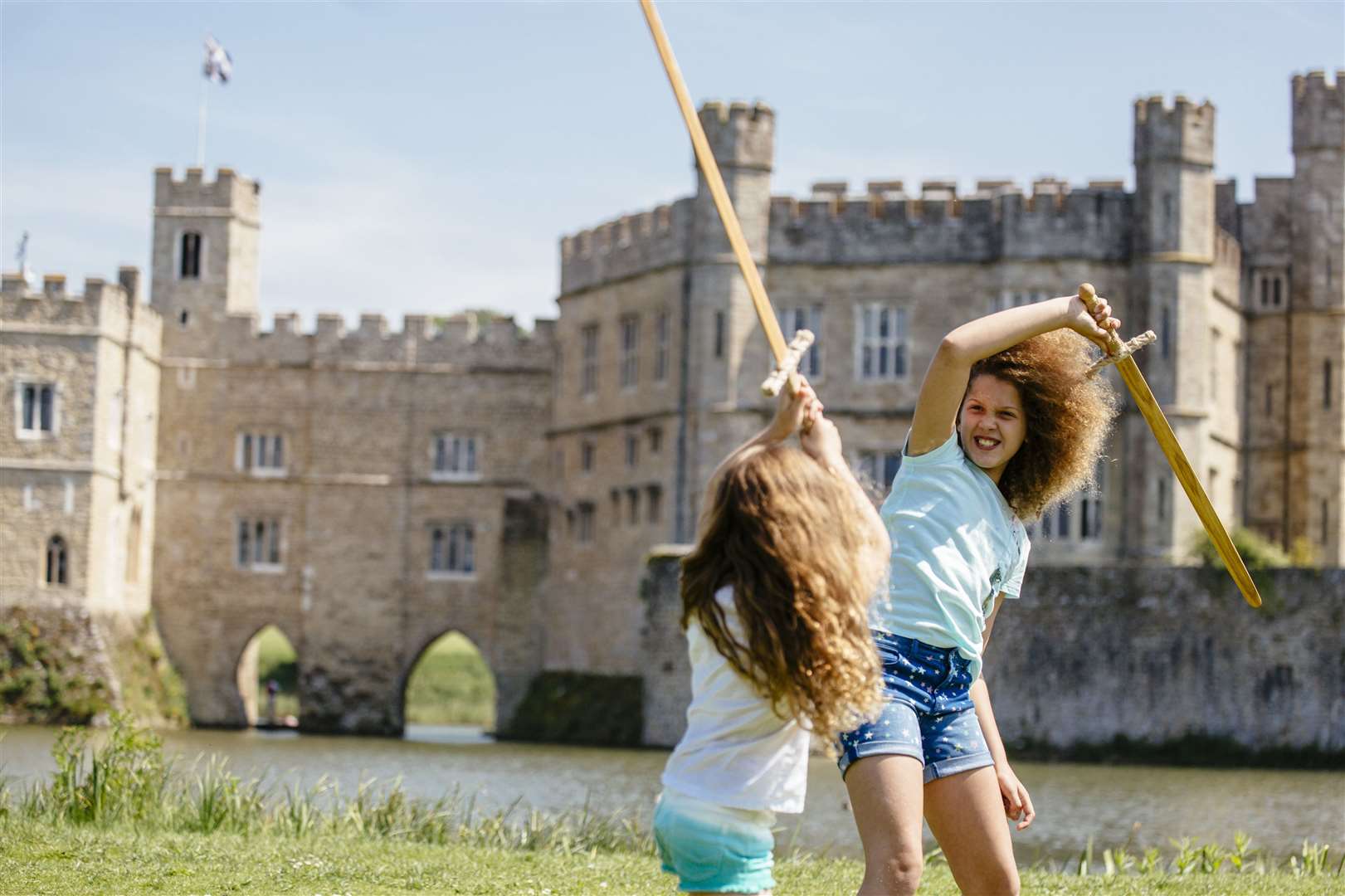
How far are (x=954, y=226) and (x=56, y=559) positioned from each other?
16.5 metres

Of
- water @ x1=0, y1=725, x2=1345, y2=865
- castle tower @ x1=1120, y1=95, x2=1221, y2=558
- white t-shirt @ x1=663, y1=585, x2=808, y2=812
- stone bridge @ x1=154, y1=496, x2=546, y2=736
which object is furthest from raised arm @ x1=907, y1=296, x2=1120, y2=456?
stone bridge @ x1=154, y1=496, x2=546, y2=736

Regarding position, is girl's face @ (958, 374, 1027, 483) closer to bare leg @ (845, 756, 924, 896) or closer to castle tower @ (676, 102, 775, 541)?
bare leg @ (845, 756, 924, 896)

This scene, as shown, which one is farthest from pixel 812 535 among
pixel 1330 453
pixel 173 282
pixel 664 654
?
pixel 173 282

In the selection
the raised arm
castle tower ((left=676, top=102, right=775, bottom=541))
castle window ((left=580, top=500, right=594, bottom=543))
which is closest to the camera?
the raised arm

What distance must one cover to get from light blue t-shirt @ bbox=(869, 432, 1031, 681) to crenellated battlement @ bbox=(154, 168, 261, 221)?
38.2 metres

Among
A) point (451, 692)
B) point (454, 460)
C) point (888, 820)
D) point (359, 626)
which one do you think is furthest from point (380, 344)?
point (888, 820)

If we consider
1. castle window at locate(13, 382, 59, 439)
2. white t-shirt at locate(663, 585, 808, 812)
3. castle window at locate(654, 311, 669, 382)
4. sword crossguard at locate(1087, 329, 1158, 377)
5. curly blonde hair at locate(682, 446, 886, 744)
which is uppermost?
castle window at locate(654, 311, 669, 382)

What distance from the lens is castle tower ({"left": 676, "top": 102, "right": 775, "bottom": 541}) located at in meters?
35.3

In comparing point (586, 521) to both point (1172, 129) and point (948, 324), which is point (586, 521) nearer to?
point (948, 324)

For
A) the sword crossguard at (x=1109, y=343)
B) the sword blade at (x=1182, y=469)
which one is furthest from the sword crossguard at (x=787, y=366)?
the sword blade at (x=1182, y=469)

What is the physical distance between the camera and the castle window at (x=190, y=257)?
4234 cm

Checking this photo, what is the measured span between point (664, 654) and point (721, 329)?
5833 mm

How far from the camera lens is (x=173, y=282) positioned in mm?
42156

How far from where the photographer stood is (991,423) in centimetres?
→ 607
